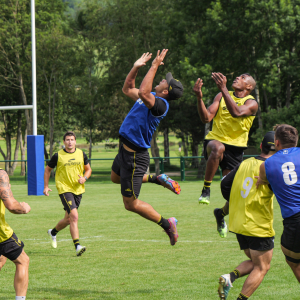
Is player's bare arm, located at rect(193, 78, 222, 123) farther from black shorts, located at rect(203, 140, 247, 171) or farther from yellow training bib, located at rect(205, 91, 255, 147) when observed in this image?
black shorts, located at rect(203, 140, 247, 171)

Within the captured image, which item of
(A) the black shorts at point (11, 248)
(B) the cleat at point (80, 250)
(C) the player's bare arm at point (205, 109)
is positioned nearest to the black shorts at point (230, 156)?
(C) the player's bare arm at point (205, 109)

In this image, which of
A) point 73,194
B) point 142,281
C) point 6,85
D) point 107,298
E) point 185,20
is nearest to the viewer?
point 107,298

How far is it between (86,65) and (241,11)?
15.6 m

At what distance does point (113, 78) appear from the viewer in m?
39.8

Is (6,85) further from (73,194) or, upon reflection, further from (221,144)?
(221,144)

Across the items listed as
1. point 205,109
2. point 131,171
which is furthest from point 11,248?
point 205,109

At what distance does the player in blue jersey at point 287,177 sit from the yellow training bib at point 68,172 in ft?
17.8

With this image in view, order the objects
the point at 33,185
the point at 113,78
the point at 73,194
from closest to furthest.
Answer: the point at 73,194, the point at 33,185, the point at 113,78

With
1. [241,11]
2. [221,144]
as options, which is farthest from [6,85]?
[221,144]

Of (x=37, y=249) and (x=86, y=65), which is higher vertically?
(x=86, y=65)

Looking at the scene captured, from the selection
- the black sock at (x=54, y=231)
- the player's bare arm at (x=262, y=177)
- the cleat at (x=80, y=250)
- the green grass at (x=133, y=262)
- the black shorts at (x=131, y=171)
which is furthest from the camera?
the black sock at (x=54, y=231)

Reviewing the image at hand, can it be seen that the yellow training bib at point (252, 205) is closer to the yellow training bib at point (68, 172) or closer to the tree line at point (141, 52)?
the yellow training bib at point (68, 172)

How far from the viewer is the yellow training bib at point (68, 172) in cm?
972

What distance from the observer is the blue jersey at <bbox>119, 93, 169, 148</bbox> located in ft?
22.1
